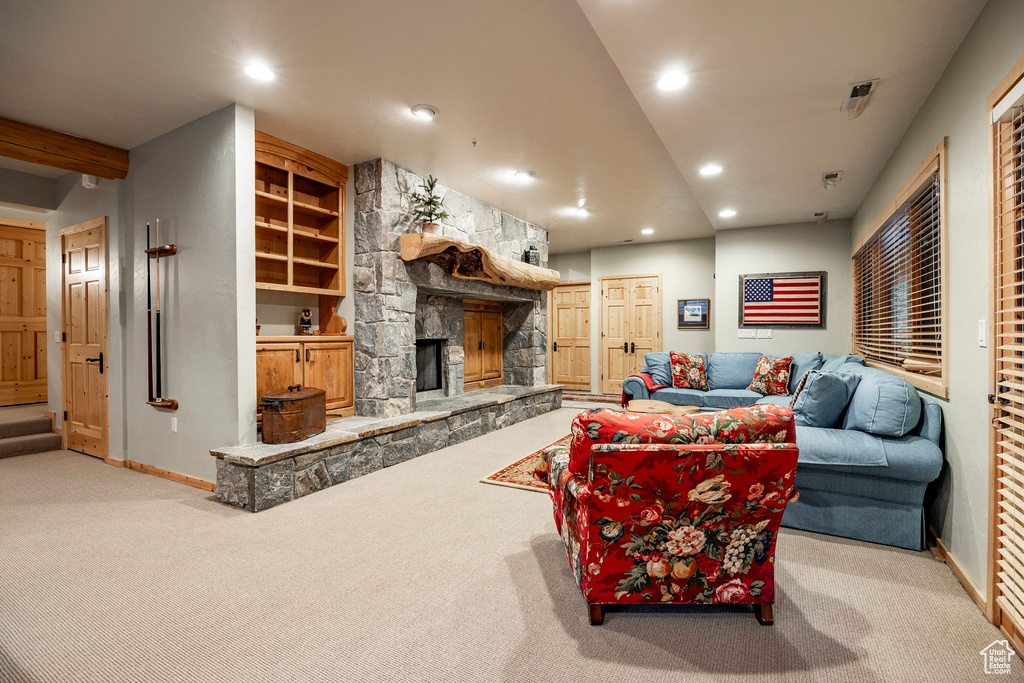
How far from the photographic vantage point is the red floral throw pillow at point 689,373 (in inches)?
226

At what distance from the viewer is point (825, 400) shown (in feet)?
9.66

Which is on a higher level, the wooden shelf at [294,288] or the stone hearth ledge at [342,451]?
the wooden shelf at [294,288]

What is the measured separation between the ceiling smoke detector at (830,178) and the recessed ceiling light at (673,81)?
2.29 meters

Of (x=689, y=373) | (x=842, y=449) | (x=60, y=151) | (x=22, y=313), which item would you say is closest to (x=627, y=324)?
(x=689, y=373)

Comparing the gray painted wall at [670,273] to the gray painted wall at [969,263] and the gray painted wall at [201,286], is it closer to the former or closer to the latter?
the gray painted wall at [969,263]

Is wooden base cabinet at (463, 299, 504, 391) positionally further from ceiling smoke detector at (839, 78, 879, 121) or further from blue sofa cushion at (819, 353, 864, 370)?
ceiling smoke detector at (839, 78, 879, 121)

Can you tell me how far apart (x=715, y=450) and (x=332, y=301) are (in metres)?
3.88

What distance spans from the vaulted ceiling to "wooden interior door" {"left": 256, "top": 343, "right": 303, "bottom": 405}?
1696mm

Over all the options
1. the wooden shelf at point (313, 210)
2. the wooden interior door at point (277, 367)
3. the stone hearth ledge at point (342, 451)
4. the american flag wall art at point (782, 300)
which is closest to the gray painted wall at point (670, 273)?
the american flag wall art at point (782, 300)

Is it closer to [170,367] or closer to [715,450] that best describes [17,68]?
[170,367]

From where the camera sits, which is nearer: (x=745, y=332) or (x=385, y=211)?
(x=385, y=211)

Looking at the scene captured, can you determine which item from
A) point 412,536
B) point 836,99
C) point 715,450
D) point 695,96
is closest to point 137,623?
point 412,536

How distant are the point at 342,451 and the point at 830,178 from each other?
185 inches

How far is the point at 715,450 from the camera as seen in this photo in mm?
1562
